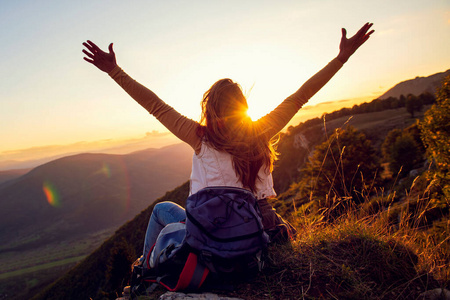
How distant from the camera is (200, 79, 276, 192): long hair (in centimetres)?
216

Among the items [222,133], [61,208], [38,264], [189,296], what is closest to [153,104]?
[222,133]

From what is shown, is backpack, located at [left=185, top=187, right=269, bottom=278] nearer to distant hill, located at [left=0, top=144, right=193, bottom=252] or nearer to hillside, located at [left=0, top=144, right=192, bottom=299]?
hillside, located at [left=0, top=144, right=192, bottom=299]

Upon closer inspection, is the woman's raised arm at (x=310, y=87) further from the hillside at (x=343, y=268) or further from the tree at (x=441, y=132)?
the tree at (x=441, y=132)

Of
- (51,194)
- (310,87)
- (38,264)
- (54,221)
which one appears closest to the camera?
(310,87)

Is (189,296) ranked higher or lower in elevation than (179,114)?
lower

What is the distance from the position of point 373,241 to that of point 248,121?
5.51 feet

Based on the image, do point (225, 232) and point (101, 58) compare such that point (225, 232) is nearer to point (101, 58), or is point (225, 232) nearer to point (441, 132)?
point (101, 58)

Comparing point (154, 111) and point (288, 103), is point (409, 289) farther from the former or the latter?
point (154, 111)

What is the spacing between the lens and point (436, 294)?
1.85 metres

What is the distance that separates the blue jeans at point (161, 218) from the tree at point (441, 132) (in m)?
9.23

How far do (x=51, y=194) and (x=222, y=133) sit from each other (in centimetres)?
23202

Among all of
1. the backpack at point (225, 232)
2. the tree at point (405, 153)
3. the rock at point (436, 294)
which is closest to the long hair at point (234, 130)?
the backpack at point (225, 232)

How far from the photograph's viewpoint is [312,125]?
49344 mm

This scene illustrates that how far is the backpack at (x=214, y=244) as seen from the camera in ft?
6.02
